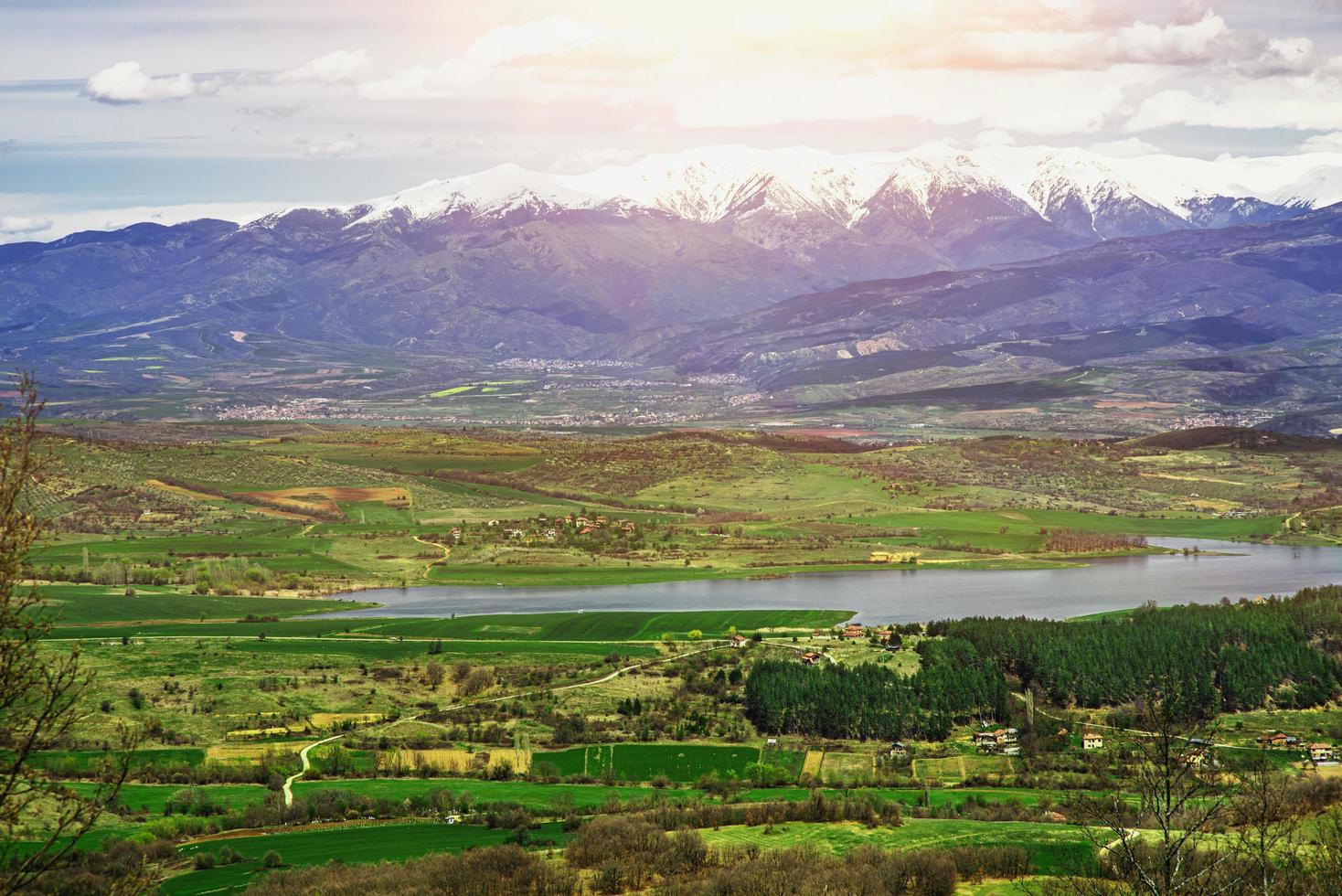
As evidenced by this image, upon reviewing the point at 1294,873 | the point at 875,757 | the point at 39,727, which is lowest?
the point at 875,757

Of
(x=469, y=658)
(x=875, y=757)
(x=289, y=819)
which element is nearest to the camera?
(x=289, y=819)

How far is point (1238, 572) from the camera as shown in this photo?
104 metres

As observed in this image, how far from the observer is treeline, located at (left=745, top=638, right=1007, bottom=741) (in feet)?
201

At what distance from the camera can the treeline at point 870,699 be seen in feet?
201

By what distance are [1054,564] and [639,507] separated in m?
44.2

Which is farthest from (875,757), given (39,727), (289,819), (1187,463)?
(1187,463)

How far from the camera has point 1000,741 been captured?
5925 cm

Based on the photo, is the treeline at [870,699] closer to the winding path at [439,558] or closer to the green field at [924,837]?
the green field at [924,837]

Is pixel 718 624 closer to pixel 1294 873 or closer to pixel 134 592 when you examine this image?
pixel 134 592

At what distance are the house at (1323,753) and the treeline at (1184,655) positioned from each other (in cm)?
645

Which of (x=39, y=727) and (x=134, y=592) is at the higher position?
(x=39, y=727)

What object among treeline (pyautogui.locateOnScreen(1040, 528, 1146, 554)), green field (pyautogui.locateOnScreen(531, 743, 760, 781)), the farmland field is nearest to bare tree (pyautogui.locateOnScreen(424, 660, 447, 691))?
the farmland field

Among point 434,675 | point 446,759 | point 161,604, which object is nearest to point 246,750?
point 446,759

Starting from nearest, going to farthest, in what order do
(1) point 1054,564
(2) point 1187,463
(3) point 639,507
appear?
1. (1) point 1054,564
2. (3) point 639,507
3. (2) point 1187,463
